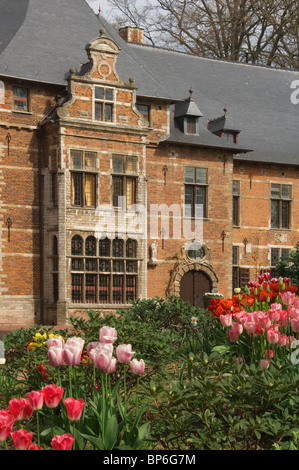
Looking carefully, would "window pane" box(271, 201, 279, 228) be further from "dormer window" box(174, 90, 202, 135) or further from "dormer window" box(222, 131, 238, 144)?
"dormer window" box(174, 90, 202, 135)

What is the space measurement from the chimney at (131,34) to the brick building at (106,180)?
1616 mm

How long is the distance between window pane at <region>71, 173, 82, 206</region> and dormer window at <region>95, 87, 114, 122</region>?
185 cm

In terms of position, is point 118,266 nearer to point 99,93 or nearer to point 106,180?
point 106,180

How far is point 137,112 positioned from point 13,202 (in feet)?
15.5

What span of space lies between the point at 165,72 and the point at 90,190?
7418 millimetres

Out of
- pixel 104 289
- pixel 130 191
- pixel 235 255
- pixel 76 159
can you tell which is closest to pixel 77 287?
pixel 104 289

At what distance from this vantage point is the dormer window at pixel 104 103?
22688 mm

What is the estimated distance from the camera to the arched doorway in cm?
2519

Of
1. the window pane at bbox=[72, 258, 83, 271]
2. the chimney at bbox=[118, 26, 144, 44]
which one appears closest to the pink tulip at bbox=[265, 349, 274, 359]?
the window pane at bbox=[72, 258, 83, 271]

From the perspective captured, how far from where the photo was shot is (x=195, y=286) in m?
25.3

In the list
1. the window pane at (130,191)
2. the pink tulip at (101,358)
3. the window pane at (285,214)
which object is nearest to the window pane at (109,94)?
the window pane at (130,191)

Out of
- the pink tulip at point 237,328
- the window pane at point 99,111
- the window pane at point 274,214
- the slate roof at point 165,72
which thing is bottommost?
the pink tulip at point 237,328

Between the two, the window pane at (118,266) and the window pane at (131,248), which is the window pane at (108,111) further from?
the window pane at (118,266)

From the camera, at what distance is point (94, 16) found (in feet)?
84.3
